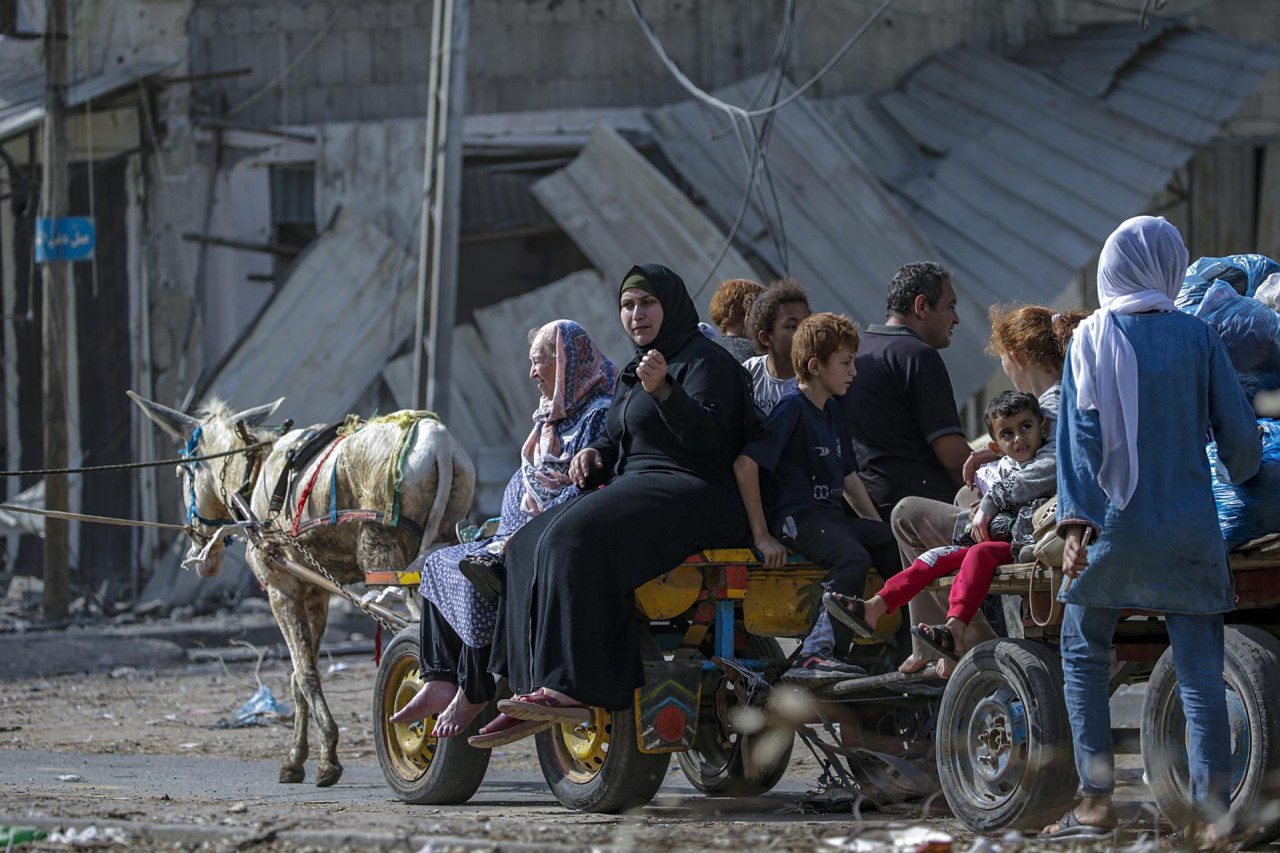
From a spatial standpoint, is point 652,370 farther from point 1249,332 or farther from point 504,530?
point 1249,332

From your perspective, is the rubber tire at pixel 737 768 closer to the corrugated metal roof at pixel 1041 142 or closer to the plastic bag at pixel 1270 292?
the plastic bag at pixel 1270 292

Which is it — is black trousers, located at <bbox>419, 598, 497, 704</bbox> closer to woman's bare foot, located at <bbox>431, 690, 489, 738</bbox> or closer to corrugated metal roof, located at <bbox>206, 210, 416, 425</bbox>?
woman's bare foot, located at <bbox>431, 690, 489, 738</bbox>

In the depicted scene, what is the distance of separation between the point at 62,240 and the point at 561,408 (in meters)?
9.45

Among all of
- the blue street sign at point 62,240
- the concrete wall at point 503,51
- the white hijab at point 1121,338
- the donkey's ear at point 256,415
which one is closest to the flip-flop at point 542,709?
the white hijab at point 1121,338

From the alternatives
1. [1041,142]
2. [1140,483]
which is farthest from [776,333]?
[1041,142]

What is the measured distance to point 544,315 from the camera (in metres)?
15.0

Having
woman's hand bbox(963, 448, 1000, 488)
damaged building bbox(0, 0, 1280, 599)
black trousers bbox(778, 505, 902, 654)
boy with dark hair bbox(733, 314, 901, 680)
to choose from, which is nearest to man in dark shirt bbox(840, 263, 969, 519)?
boy with dark hair bbox(733, 314, 901, 680)

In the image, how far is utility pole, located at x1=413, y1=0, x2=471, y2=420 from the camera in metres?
12.1

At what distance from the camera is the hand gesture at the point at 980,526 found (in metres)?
5.05

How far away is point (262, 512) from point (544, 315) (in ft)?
20.8

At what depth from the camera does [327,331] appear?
611 inches

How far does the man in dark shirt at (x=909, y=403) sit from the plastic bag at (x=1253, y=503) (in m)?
1.59

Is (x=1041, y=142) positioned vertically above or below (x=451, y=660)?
above

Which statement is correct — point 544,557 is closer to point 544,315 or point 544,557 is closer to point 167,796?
point 167,796
